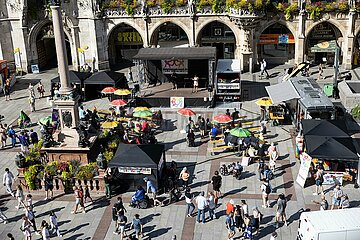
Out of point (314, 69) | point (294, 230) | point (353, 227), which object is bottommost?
point (294, 230)

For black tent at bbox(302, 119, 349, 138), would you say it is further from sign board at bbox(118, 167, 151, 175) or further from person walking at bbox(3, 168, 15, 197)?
person walking at bbox(3, 168, 15, 197)

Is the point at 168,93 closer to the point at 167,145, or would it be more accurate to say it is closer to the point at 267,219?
the point at 167,145

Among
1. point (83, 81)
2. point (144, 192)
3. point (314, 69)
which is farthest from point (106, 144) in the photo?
point (314, 69)

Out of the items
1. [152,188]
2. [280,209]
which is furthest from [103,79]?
[280,209]

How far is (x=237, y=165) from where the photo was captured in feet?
89.9

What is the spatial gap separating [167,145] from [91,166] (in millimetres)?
7018

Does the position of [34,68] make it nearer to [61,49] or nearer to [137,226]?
[61,49]

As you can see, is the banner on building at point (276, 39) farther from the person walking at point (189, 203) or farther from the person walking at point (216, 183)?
the person walking at point (189, 203)

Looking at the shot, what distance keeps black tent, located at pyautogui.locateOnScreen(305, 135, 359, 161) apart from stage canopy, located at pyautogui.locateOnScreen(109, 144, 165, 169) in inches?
326

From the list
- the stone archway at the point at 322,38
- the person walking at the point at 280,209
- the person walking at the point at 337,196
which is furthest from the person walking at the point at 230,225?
the stone archway at the point at 322,38

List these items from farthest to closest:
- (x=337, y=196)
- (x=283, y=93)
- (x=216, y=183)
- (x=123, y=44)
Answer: (x=123, y=44) → (x=283, y=93) → (x=216, y=183) → (x=337, y=196)

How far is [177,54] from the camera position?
136 feet

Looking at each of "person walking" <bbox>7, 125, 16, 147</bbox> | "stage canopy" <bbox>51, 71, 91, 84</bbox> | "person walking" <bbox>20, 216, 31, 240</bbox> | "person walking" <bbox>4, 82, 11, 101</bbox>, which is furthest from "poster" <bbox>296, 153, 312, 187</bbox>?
"person walking" <bbox>4, 82, 11, 101</bbox>

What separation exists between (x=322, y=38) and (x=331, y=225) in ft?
116
